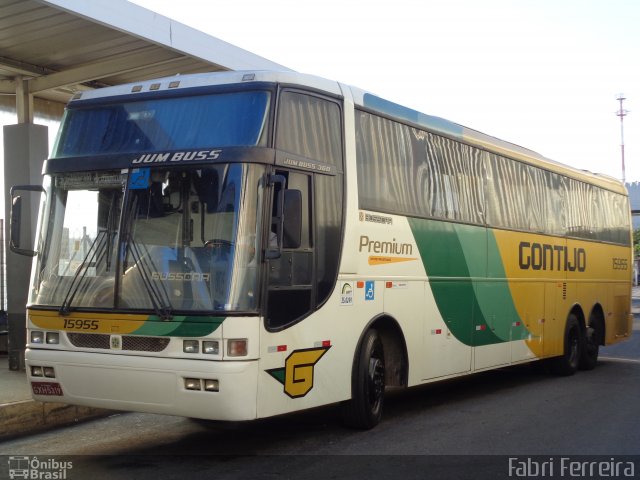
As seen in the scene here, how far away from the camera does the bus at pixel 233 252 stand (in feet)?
24.1

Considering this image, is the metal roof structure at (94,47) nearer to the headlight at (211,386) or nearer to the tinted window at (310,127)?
the tinted window at (310,127)

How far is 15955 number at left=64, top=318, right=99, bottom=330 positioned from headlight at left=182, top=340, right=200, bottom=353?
37.1 inches

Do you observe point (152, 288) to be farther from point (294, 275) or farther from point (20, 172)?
point (20, 172)

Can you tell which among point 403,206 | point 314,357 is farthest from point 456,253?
point 314,357

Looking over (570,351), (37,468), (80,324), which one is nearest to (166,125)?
(80,324)

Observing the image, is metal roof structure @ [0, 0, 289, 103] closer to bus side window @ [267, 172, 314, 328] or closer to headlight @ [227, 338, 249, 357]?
bus side window @ [267, 172, 314, 328]

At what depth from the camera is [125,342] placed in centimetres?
755

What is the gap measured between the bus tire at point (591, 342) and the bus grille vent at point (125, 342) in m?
10.5

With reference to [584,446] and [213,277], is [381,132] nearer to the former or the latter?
[213,277]

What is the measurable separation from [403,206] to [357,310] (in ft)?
5.53

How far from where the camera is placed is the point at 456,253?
11.2 meters

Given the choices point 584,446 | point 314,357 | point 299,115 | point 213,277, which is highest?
point 299,115

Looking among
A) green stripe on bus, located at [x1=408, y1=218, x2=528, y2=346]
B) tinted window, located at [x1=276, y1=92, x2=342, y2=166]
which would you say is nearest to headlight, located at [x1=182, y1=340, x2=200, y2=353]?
tinted window, located at [x1=276, y1=92, x2=342, y2=166]

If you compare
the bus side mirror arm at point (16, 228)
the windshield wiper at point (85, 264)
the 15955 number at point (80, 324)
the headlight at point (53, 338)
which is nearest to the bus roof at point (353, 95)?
the bus side mirror arm at point (16, 228)
